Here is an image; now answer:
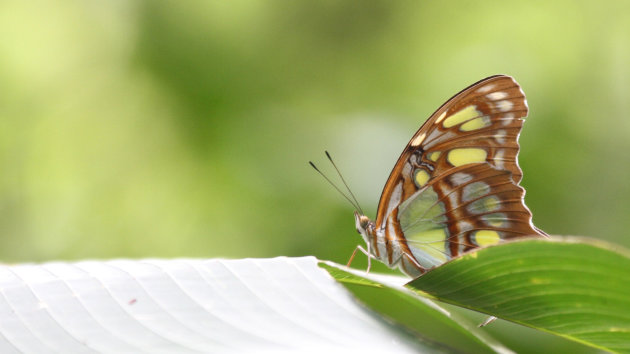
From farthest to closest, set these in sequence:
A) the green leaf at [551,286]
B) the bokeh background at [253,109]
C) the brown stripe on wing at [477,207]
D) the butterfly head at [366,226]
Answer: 1. the bokeh background at [253,109]
2. the butterfly head at [366,226]
3. the brown stripe on wing at [477,207]
4. the green leaf at [551,286]

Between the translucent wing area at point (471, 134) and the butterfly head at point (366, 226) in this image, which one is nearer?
the translucent wing area at point (471, 134)

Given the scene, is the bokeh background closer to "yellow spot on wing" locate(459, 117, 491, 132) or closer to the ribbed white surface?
"yellow spot on wing" locate(459, 117, 491, 132)

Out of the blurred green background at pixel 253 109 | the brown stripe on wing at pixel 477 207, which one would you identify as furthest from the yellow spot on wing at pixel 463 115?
the blurred green background at pixel 253 109

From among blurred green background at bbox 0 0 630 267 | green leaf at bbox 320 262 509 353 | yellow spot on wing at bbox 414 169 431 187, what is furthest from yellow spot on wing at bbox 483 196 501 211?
blurred green background at bbox 0 0 630 267

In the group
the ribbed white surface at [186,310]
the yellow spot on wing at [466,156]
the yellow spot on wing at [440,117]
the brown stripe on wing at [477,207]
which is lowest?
the brown stripe on wing at [477,207]

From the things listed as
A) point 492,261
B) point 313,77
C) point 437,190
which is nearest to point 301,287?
point 492,261

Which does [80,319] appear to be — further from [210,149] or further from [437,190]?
[210,149]

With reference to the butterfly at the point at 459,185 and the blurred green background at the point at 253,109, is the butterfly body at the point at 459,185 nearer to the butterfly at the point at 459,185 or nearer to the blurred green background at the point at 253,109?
the butterfly at the point at 459,185
